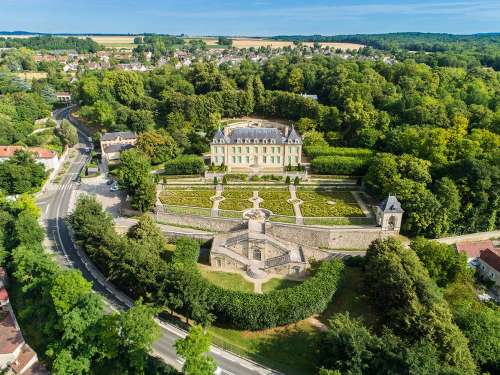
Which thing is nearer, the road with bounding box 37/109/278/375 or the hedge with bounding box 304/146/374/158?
the road with bounding box 37/109/278/375

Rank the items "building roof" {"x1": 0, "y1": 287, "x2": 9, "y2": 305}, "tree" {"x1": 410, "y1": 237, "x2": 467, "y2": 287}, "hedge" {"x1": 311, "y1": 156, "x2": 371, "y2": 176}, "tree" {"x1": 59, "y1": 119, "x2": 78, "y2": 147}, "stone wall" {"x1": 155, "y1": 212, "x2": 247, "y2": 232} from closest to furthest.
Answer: "building roof" {"x1": 0, "y1": 287, "x2": 9, "y2": 305} → "tree" {"x1": 410, "y1": 237, "x2": 467, "y2": 287} → "stone wall" {"x1": 155, "y1": 212, "x2": 247, "y2": 232} → "hedge" {"x1": 311, "y1": 156, "x2": 371, "y2": 176} → "tree" {"x1": 59, "y1": 119, "x2": 78, "y2": 147}

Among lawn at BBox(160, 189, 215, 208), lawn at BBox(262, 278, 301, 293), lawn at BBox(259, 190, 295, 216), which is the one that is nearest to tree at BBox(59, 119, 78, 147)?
lawn at BBox(160, 189, 215, 208)

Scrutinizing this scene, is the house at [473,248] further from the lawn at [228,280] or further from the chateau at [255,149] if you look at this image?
the chateau at [255,149]

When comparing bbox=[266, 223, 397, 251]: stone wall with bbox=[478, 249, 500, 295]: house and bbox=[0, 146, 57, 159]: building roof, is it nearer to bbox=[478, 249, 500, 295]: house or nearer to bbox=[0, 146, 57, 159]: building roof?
bbox=[478, 249, 500, 295]: house

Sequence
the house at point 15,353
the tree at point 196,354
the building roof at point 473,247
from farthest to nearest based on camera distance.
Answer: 1. the building roof at point 473,247
2. the house at point 15,353
3. the tree at point 196,354

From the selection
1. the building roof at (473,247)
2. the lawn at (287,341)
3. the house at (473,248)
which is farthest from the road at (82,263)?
the building roof at (473,247)
